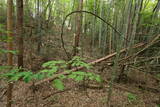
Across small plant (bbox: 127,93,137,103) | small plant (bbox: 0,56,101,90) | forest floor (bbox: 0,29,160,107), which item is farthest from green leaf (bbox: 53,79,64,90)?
small plant (bbox: 127,93,137,103)

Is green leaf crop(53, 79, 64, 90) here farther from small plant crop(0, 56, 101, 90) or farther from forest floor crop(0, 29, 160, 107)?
forest floor crop(0, 29, 160, 107)

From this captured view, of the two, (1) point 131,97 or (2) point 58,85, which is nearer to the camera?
(2) point 58,85

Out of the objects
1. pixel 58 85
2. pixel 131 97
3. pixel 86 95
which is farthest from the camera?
pixel 86 95

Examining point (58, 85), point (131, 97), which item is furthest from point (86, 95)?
point (58, 85)

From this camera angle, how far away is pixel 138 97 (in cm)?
341

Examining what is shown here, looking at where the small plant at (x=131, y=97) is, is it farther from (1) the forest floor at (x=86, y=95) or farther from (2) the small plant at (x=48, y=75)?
(2) the small plant at (x=48, y=75)

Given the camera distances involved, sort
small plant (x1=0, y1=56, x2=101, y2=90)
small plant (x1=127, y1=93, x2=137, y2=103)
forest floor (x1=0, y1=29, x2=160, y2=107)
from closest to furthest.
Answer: small plant (x1=0, y1=56, x2=101, y2=90) → forest floor (x1=0, y1=29, x2=160, y2=107) → small plant (x1=127, y1=93, x2=137, y2=103)

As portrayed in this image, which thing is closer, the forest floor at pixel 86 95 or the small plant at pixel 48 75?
the small plant at pixel 48 75

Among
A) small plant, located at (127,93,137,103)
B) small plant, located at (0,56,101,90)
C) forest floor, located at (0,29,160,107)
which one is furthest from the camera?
small plant, located at (127,93,137,103)

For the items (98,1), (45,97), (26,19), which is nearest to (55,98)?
(45,97)

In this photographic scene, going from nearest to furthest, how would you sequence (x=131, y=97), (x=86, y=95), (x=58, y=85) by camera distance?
(x=58, y=85), (x=131, y=97), (x=86, y=95)

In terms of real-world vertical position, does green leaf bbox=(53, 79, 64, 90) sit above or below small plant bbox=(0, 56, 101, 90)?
below

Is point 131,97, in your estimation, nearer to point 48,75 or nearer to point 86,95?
point 86,95

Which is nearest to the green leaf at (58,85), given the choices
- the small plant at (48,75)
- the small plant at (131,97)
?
the small plant at (48,75)
